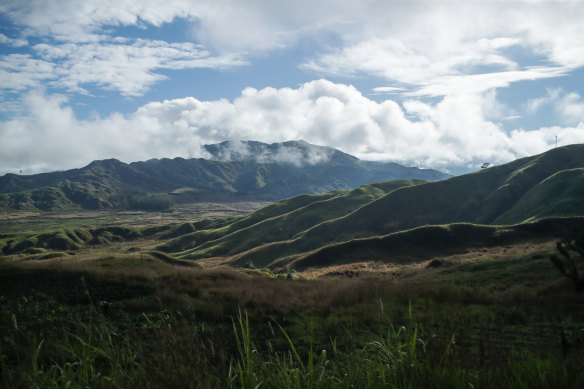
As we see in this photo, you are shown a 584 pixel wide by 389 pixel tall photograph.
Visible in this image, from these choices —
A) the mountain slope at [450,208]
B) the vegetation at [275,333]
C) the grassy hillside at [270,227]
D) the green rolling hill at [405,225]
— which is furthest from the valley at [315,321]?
the grassy hillside at [270,227]

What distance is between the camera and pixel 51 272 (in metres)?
18.0

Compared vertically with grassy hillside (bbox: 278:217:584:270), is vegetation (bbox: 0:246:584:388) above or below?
above

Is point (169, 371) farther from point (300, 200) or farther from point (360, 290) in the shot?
point (300, 200)

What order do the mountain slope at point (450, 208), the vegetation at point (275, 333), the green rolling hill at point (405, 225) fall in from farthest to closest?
the mountain slope at point (450, 208) < the green rolling hill at point (405, 225) < the vegetation at point (275, 333)

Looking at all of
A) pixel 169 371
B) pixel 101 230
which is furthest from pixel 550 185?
pixel 101 230

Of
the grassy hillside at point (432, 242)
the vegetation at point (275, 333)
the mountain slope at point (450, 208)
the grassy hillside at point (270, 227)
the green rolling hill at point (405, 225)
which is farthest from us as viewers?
the grassy hillside at point (270, 227)

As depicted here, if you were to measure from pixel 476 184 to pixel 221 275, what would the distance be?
121m

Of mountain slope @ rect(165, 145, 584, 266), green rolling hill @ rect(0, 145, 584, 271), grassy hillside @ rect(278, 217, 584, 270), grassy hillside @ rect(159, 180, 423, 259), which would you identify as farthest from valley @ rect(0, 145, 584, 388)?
grassy hillside @ rect(159, 180, 423, 259)

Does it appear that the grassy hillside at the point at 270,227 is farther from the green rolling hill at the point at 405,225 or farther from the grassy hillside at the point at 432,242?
the grassy hillside at the point at 432,242

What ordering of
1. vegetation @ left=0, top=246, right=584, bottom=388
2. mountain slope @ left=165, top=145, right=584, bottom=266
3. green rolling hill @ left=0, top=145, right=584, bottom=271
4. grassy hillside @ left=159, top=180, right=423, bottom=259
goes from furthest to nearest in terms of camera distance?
grassy hillside @ left=159, top=180, right=423, bottom=259, mountain slope @ left=165, top=145, right=584, bottom=266, green rolling hill @ left=0, top=145, right=584, bottom=271, vegetation @ left=0, top=246, right=584, bottom=388

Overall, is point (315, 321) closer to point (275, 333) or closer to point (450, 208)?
point (275, 333)

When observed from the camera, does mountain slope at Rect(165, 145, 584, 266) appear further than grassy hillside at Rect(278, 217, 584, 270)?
Yes

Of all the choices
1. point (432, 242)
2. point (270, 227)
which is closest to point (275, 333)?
point (432, 242)

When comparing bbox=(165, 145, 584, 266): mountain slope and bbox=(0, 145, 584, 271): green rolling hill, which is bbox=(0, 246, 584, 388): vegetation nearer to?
bbox=(0, 145, 584, 271): green rolling hill
